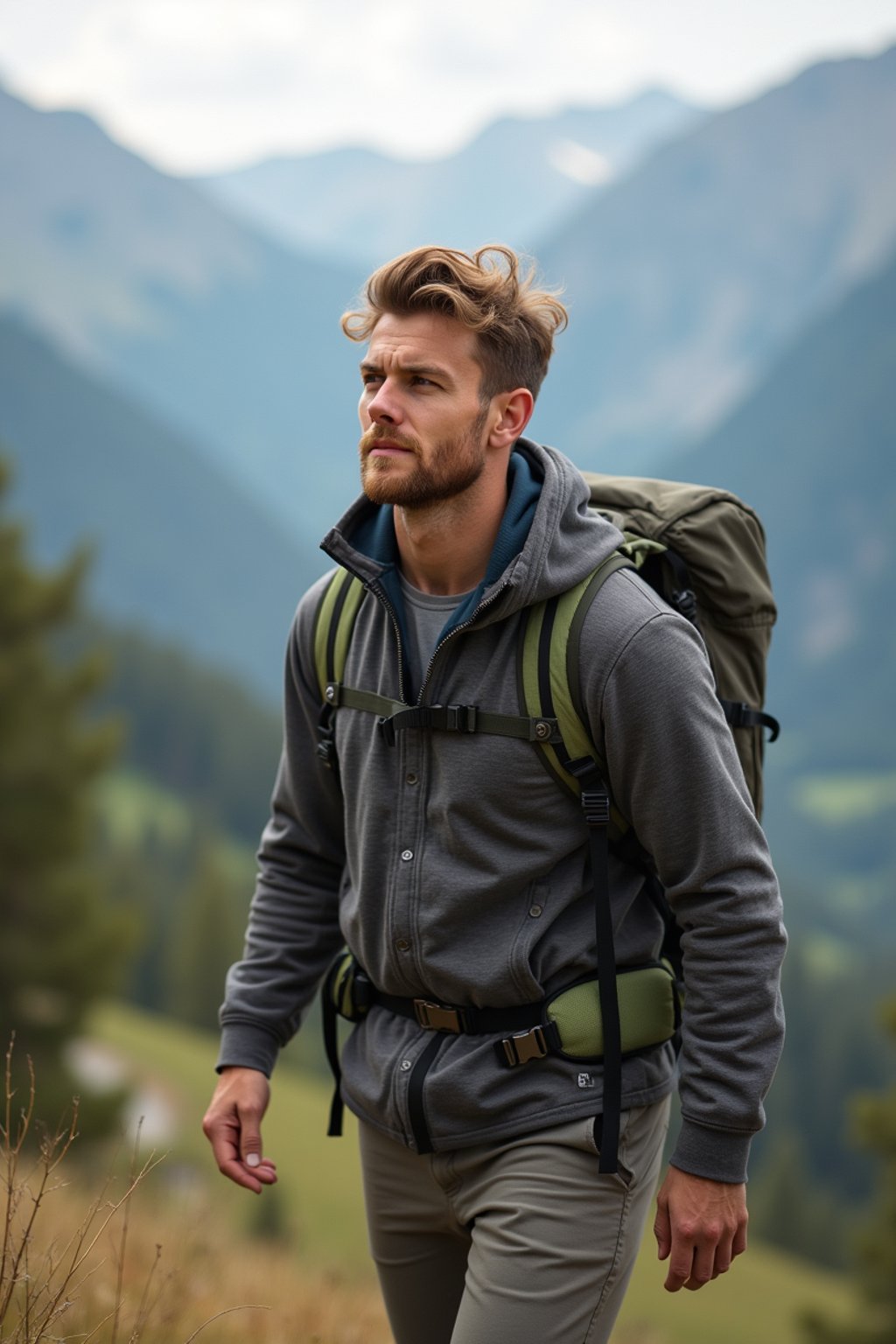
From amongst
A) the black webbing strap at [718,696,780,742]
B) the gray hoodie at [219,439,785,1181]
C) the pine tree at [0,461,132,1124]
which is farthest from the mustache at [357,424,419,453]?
the pine tree at [0,461,132,1124]

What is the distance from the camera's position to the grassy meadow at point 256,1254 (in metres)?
4.32

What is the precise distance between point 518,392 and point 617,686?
26.6 inches

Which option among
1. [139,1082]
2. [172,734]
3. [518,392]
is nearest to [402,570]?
[518,392]

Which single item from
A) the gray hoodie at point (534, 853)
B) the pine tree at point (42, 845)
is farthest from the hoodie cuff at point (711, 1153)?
the pine tree at point (42, 845)

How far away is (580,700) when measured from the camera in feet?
8.76

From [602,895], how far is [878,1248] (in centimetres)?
2015

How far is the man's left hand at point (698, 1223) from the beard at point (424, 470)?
1.37 metres

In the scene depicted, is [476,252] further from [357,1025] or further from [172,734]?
[172,734]

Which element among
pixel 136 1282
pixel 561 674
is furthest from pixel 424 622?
pixel 136 1282

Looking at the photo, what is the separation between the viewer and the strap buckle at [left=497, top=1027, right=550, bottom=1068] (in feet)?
8.86

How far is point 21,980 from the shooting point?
85.7 feet

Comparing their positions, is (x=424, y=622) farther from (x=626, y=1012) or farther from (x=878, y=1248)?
(x=878, y=1248)

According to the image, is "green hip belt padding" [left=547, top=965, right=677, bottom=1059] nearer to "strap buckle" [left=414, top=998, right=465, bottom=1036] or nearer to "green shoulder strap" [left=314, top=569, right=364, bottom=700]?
"strap buckle" [left=414, top=998, right=465, bottom=1036]

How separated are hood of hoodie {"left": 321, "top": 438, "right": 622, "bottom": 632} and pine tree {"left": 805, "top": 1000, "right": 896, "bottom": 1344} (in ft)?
50.5
